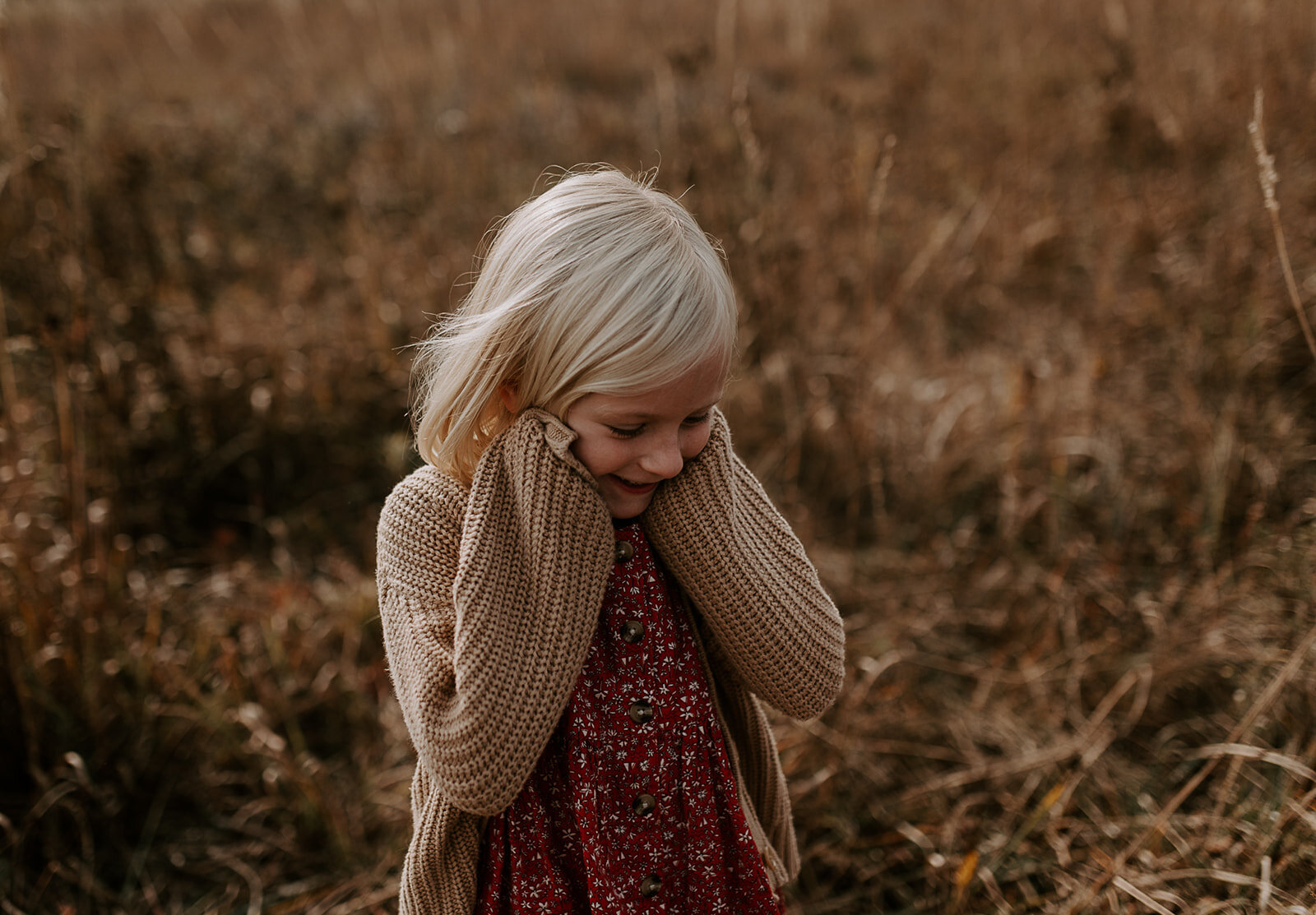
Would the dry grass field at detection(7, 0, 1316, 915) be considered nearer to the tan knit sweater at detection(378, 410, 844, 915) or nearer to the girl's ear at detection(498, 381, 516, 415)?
the tan knit sweater at detection(378, 410, 844, 915)

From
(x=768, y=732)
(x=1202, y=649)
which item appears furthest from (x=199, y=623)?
(x=1202, y=649)

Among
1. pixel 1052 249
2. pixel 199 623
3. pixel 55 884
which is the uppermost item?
pixel 1052 249

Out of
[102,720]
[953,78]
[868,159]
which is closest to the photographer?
[102,720]

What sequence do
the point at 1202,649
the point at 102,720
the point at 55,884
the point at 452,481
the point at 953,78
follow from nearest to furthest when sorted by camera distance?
the point at 452,481
the point at 55,884
the point at 102,720
the point at 1202,649
the point at 953,78

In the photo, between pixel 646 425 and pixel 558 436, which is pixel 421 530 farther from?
pixel 646 425

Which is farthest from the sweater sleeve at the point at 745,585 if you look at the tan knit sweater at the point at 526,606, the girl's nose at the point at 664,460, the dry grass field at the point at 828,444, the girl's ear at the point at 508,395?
the dry grass field at the point at 828,444

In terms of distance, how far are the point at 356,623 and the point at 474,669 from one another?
1.66m

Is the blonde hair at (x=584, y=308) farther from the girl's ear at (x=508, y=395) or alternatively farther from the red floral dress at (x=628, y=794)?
the red floral dress at (x=628, y=794)

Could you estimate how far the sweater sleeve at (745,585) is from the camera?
4.24ft

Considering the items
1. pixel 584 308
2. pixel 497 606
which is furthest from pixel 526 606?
pixel 584 308

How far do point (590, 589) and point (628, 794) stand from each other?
0.98 ft

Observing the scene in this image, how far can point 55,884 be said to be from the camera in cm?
197

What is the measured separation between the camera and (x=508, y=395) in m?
1.29

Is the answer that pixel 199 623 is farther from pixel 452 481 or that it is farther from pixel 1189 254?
pixel 1189 254
